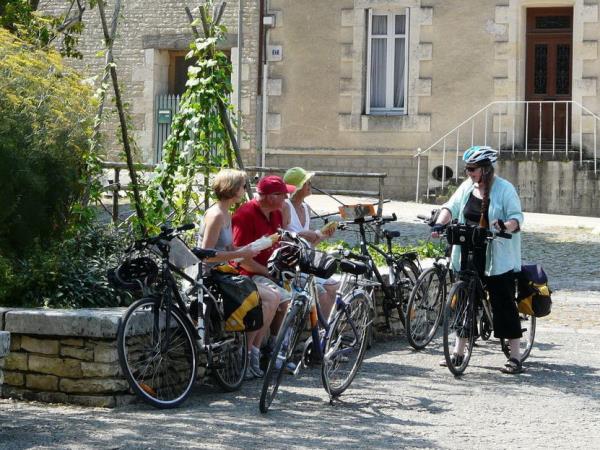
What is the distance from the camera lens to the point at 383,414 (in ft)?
24.3

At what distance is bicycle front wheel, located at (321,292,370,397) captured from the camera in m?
7.65

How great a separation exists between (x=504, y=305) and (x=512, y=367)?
45 cm

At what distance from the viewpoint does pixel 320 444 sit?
653cm

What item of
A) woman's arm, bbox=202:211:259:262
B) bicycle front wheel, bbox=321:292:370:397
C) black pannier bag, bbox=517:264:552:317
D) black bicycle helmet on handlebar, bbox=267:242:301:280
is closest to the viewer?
bicycle front wheel, bbox=321:292:370:397

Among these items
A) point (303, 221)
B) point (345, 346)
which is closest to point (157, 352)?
point (345, 346)

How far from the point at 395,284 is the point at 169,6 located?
15.4m

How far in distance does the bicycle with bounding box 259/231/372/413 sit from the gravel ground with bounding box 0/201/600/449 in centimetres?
19

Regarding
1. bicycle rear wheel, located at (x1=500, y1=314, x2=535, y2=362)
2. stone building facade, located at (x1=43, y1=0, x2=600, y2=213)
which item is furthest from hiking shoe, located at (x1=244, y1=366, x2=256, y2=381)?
stone building facade, located at (x1=43, y1=0, x2=600, y2=213)

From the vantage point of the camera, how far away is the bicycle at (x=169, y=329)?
744 centimetres

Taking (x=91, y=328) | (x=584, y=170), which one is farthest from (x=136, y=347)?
(x=584, y=170)

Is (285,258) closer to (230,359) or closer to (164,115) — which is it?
(230,359)

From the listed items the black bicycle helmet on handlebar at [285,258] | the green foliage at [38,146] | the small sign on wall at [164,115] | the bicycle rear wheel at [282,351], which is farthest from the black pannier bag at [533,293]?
the small sign on wall at [164,115]

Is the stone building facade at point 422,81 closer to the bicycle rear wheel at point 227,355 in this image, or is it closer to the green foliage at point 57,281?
the green foliage at point 57,281

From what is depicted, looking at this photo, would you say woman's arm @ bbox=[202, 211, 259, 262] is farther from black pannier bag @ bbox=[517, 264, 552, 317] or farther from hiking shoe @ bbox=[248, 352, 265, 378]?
black pannier bag @ bbox=[517, 264, 552, 317]
